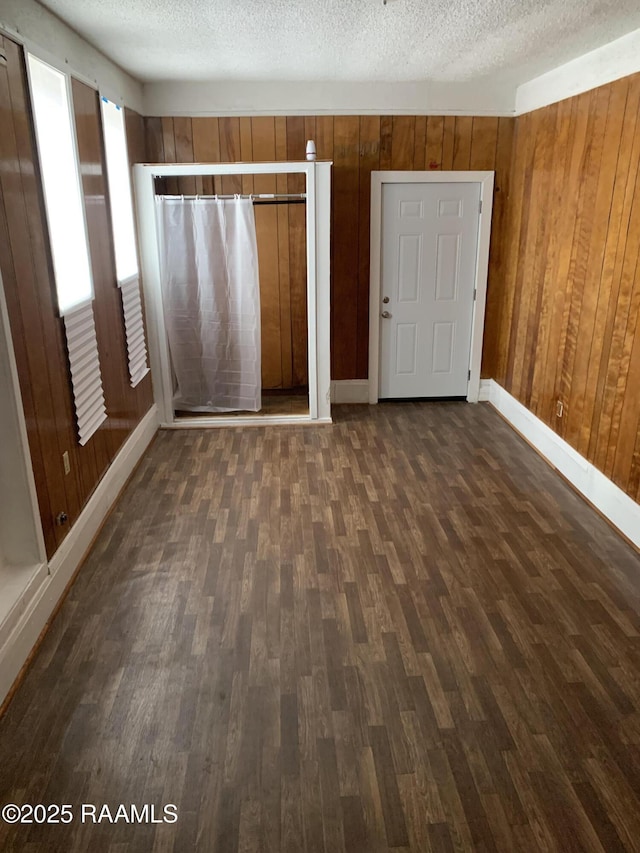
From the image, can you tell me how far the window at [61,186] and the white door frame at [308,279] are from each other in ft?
4.44

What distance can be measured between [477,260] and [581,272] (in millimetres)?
1488

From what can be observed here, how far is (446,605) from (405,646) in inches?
13.9

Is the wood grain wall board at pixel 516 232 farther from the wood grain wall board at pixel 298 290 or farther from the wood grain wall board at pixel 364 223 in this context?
the wood grain wall board at pixel 298 290

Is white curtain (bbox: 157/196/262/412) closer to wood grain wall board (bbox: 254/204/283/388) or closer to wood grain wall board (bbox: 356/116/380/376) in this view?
wood grain wall board (bbox: 254/204/283/388)

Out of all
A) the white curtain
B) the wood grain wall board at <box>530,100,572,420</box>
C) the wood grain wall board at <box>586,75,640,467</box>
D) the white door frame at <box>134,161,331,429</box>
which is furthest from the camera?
the white curtain

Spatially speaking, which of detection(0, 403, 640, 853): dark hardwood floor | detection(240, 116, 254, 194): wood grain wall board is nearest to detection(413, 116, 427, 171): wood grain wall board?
detection(240, 116, 254, 194): wood grain wall board

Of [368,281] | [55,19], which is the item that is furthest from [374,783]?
[368,281]

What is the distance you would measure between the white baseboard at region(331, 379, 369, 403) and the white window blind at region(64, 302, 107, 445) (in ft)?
8.00

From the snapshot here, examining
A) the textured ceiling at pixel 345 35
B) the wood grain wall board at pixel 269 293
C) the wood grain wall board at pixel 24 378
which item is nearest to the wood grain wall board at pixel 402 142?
the textured ceiling at pixel 345 35

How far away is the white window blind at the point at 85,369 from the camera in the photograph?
3.08m

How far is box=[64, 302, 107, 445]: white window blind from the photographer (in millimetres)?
3082

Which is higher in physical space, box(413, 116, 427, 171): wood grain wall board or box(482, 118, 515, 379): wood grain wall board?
box(413, 116, 427, 171): wood grain wall board

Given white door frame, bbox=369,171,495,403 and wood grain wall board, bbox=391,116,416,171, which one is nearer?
wood grain wall board, bbox=391,116,416,171

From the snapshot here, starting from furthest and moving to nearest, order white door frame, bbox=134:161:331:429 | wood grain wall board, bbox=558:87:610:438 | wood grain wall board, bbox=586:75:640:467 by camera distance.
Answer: white door frame, bbox=134:161:331:429 → wood grain wall board, bbox=558:87:610:438 → wood grain wall board, bbox=586:75:640:467
